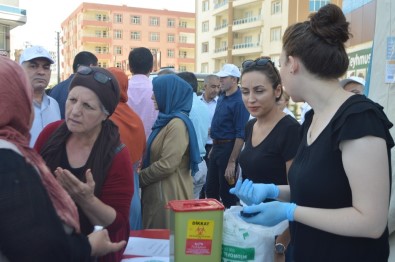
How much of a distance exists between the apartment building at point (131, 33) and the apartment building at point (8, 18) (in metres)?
35.9

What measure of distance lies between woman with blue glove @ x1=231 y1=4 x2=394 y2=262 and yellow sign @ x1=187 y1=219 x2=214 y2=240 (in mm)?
178

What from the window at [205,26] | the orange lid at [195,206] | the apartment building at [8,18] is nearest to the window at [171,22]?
the window at [205,26]

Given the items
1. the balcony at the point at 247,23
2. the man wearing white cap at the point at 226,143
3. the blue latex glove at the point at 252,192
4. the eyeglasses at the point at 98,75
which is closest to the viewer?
the blue latex glove at the point at 252,192

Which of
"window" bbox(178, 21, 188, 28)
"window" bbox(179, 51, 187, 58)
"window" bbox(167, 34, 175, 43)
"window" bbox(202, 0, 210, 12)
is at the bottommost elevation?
"window" bbox(179, 51, 187, 58)

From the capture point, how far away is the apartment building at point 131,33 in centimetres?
5591

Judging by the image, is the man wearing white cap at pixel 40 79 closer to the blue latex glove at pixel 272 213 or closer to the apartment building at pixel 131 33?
the blue latex glove at pixel 272 213

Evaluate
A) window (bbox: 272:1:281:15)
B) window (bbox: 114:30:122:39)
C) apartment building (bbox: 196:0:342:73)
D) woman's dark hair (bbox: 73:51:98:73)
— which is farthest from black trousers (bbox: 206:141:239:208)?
window (bbox: 114:30:122:39)

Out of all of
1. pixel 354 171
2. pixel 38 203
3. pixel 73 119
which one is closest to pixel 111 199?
pixel 73 119

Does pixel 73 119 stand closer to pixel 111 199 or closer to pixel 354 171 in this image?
pixel 111 199

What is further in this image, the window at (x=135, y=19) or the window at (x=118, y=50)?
the window at (x=135, y=19)

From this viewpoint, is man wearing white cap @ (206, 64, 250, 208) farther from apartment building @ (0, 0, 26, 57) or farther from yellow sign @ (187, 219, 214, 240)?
apartment building @ (0, 0, 26, 57)

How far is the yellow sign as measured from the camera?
1515mm

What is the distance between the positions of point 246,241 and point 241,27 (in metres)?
37.0

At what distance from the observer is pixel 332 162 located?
4.64 ft
